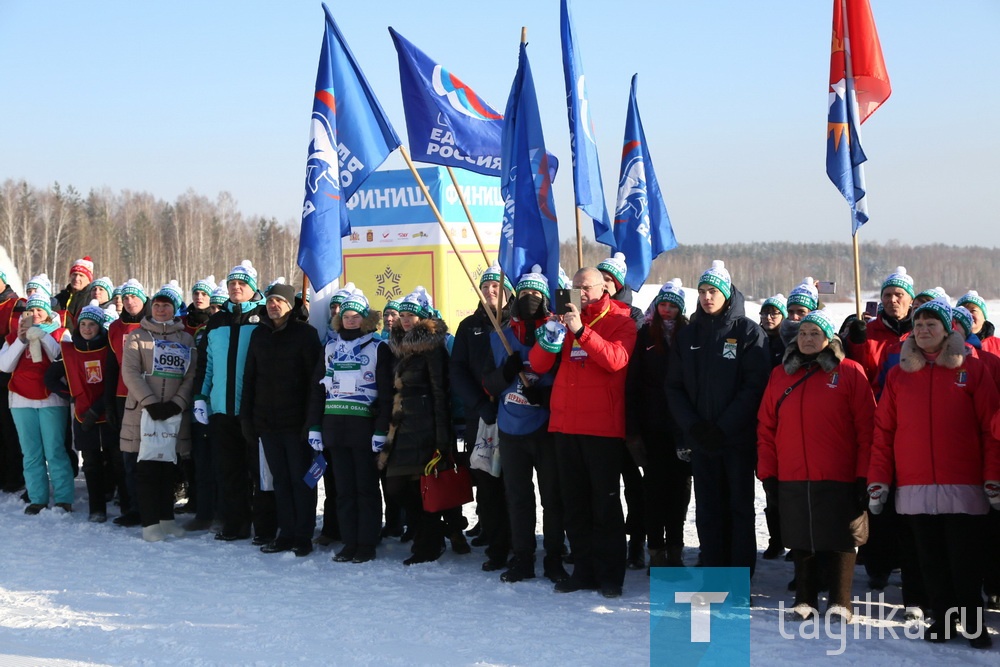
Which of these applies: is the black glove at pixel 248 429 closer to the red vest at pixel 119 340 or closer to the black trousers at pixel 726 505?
the red vest at pixel 119 340

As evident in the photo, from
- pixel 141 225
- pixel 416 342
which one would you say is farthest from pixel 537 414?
pixel 141 225

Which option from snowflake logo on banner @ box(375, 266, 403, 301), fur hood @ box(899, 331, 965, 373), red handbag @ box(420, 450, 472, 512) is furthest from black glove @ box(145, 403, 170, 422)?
snowflake logo on banner @ box(375, 266, 403, 301)

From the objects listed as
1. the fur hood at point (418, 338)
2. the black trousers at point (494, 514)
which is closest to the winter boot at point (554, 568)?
the black trousers at point (494, 514)

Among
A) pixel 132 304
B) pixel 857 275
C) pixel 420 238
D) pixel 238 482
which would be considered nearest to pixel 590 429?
pixel 857 275

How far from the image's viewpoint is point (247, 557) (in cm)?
726

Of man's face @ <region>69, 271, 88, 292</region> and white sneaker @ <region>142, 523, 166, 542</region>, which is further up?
man's face @ <region>69, 271, 88, 292</region>

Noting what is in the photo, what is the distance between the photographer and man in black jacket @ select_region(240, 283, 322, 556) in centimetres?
745

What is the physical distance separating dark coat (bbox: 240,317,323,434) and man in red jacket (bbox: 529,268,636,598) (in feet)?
7.10

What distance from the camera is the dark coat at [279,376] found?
7449mm

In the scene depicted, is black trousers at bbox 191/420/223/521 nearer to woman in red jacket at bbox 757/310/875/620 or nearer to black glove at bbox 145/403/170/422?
black glove at bbox 145/403/170/422

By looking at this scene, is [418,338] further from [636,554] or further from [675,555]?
A: [675,555]

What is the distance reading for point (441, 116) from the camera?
761 centimetres

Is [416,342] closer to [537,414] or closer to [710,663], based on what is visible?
[537,414]

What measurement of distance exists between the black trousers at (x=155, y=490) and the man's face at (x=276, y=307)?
167 cm
